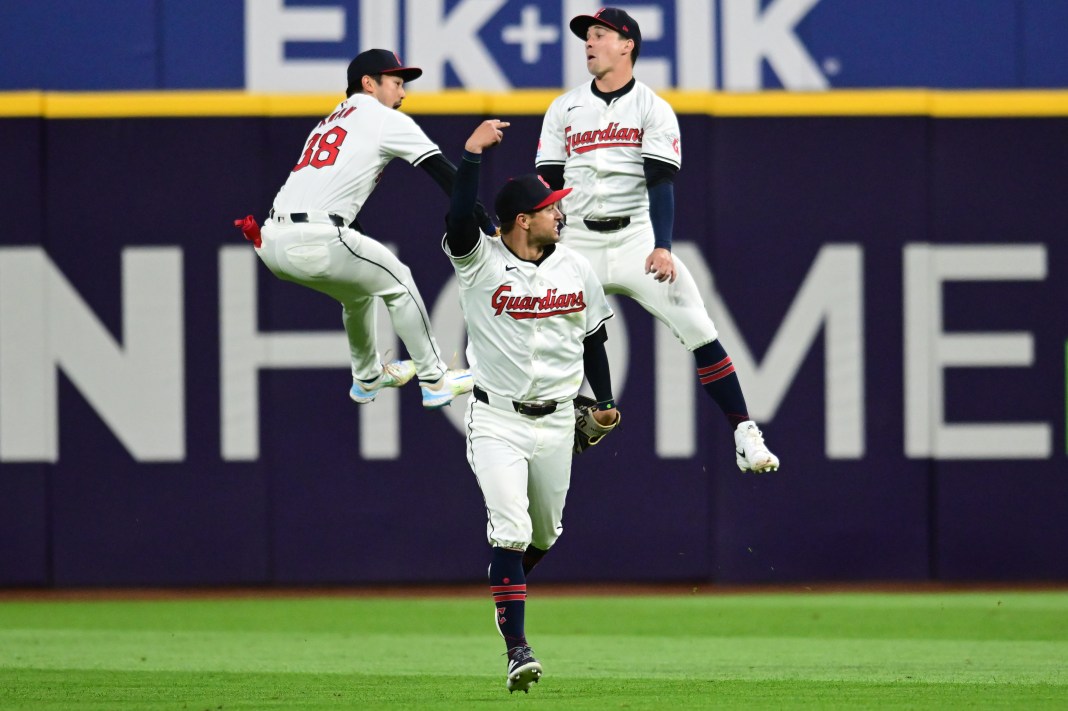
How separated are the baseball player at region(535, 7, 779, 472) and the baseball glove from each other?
0.64 metres

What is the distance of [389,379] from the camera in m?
8.12

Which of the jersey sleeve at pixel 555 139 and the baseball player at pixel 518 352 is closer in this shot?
the baseball player at pixel 518 352

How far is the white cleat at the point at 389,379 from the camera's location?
319 inches

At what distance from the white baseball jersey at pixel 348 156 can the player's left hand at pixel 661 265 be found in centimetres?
116

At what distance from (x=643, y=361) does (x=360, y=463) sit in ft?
6.68

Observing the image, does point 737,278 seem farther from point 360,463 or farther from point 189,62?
point 189,62

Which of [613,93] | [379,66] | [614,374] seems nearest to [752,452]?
[613,93]

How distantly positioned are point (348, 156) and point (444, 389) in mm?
1224

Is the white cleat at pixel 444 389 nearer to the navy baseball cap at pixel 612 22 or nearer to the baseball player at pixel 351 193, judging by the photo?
the baseball player at pixel 351 193

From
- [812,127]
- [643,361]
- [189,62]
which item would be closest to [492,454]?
[643,361]

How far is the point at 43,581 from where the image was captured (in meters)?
11.2

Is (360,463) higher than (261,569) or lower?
higher

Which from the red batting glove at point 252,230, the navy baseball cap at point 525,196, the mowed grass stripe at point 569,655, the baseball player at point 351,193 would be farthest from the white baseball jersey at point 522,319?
the mowed grass stripe at point 569,655

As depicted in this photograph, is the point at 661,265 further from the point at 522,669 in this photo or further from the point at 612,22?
the point at 522,669
